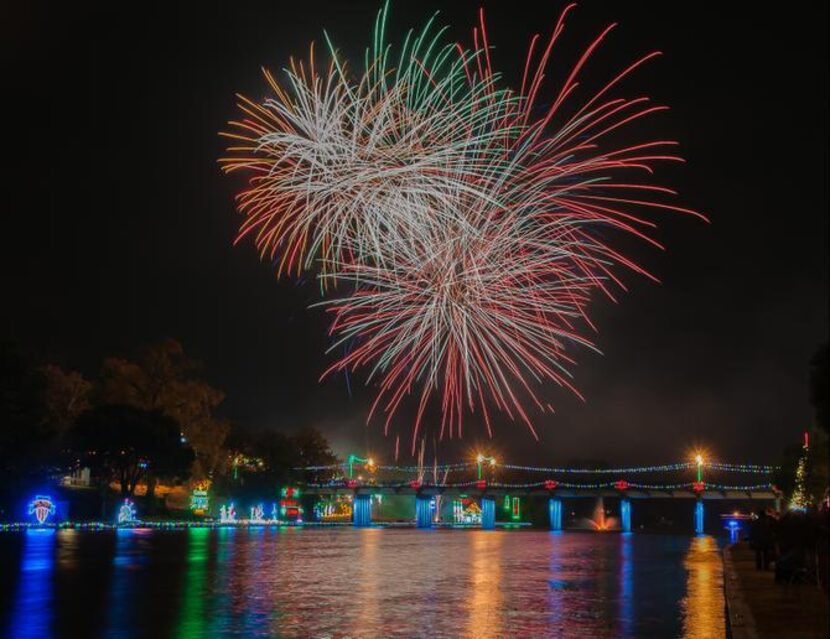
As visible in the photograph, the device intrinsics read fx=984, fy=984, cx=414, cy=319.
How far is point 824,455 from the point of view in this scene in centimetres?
3612

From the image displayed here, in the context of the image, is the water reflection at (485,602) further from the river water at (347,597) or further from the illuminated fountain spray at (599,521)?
the illuminated fountain spray at (599,521)

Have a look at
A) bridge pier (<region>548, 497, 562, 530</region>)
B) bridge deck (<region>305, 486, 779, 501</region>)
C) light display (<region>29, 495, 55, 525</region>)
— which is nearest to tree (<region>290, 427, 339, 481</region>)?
bridge deck (<region>305, 486, 779, 501</region>)

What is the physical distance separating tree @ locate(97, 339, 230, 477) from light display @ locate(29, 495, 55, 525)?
17.8 m

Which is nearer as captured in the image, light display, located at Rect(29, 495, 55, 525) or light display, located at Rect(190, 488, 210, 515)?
light display, located at Rect(29, 495, 55, 525)

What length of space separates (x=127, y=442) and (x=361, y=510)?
60.3 meters

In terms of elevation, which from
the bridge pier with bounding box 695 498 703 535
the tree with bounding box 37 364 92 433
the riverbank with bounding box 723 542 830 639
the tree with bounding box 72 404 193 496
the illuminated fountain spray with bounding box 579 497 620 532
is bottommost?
the illuminated fountain spray with bounding box 579 497 620 532

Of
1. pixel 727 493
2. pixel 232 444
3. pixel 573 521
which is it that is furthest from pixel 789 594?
pixel 573 521

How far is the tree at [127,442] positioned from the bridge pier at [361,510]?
Result: 5188 centimetres

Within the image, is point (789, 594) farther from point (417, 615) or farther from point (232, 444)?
point (232, 444)

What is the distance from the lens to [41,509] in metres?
70.1

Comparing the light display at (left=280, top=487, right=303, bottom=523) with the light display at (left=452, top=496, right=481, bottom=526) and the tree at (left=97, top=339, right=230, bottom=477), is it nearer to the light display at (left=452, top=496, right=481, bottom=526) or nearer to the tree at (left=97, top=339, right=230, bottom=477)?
the tree at (left=97, top=339, right=230, bottom=477)

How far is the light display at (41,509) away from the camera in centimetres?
6988

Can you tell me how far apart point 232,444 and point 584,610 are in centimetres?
10691

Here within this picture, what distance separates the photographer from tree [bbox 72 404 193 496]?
7912cm
